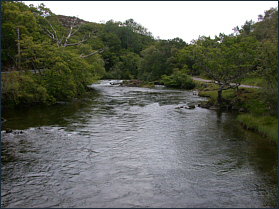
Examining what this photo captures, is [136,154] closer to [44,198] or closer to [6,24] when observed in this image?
[44,198]

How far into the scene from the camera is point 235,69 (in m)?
30.3

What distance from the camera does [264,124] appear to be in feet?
64.4

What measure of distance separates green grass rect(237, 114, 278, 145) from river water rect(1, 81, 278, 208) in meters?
0.73

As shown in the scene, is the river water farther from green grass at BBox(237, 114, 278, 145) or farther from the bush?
the bush

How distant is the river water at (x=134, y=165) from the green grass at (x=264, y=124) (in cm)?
73

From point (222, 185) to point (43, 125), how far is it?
16.1m

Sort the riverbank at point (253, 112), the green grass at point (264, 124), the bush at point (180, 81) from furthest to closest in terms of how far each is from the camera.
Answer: the bush at point (180, 81) < the riverbank at point (253, 112) < the green grass at point (264, 124)

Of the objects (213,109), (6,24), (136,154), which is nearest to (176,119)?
(213,109)

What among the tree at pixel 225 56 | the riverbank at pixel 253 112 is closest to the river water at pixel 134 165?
the riverbank at pixel 253 112

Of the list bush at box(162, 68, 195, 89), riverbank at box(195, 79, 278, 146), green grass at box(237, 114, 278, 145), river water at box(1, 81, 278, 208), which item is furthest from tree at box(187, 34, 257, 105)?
bush at box(162, 68, 195, 89)

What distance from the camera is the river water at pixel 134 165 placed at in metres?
9.69

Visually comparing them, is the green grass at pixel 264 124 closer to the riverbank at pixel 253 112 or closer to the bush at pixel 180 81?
the riverbank at pixel 253 112

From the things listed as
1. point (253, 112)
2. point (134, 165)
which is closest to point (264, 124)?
point (253, 112)

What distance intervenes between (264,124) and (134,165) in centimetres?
1289
